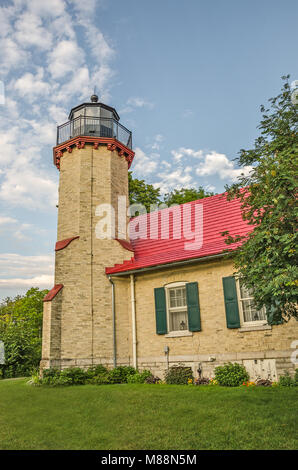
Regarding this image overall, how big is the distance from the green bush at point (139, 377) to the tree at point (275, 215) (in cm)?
742

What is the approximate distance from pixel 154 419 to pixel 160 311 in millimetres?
6244

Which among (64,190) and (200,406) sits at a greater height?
(64,190)

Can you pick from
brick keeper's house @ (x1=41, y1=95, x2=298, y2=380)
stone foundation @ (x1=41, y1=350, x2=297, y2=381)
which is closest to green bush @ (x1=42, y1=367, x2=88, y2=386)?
stone foundation @ (x1=41, y1=350, x2=297, y2=381)

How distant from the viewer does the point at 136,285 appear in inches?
551

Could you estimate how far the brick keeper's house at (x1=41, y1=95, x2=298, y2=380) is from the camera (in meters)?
11.4

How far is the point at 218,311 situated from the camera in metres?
11.7

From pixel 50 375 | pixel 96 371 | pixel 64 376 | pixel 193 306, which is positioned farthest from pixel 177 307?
pixel 50 375

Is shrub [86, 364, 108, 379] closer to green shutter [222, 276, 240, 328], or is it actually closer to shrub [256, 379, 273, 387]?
green shutter [222, 276, 240, 328]

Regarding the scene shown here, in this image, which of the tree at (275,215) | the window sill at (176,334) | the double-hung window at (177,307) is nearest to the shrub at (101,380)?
the window sill at (176,334)

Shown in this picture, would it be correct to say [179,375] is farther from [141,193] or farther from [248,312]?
[141,193]

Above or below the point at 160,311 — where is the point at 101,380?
below

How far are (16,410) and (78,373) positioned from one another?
4.06 metres
